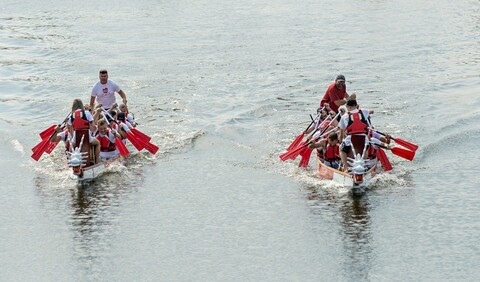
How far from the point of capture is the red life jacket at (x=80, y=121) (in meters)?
29.6

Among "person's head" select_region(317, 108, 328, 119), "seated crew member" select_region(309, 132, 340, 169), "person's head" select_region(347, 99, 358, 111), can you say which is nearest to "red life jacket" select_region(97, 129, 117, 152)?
"seated crew member" select_region(309, 132, 340, 169)

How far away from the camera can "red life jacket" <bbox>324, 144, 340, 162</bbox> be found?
2955cm

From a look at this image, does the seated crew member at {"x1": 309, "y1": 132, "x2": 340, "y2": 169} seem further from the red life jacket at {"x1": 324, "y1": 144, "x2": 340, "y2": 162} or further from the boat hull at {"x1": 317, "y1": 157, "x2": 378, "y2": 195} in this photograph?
the boat hull at {"x1": 317, "y1": 157, "x2": 378, "y2": 195}

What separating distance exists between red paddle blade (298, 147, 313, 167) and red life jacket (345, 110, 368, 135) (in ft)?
9.87

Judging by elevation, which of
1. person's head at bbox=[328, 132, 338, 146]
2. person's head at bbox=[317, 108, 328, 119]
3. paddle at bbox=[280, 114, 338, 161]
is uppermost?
person's head at bbox=[317, 108, 328, 119]

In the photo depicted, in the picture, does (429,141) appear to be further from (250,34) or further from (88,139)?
(250,34)

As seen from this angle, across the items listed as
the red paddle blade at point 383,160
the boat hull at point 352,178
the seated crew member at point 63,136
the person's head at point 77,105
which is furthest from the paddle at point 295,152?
the seated crew member at point 63,136

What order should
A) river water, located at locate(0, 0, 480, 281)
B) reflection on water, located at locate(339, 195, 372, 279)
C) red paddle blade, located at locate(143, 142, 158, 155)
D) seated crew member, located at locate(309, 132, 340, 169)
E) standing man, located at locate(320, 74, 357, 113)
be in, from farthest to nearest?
red paddle blade, located at locate(143, 142, 158, 155) < standing man, located at locate(320, 74, 357, 113) < seated crew member, located at locate(309, 132, 340, 169) < river water, located at locate(0, 0, 480, 281) < reflection on water, located at locate(339, 195, 372, 279)

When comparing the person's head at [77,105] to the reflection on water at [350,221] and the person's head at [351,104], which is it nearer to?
the reflection on water at [350,221]

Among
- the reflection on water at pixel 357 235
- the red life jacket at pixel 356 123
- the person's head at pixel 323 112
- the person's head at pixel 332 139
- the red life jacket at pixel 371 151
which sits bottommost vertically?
the reflection on water at pixel 357 235

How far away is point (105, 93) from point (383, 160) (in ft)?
32.9

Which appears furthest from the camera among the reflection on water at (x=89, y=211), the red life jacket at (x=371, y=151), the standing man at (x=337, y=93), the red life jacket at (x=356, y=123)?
the standing man at (x=337, y=93)

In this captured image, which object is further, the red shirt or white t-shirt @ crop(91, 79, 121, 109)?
white t-shirt @ crop(91, 79, 121, 109)

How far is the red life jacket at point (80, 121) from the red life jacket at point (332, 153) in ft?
24.4
